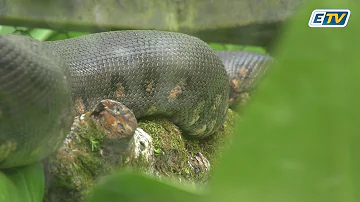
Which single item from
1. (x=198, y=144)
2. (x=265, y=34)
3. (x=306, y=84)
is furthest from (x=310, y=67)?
(x=265, y=34)

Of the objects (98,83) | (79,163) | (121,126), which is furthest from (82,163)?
(98,83)

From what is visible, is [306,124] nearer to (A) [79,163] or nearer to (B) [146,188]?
(B) [146,188]

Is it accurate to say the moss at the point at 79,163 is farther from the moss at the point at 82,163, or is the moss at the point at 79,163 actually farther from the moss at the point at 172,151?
the moss at the point at 172,151

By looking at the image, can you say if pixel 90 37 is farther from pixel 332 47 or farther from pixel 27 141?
pixel 332 47

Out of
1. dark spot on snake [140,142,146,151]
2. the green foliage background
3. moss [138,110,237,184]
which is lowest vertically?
moss [138,110,237,184]

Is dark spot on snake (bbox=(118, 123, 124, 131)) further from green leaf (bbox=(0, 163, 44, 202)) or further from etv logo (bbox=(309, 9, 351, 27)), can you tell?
etv logo (bbox=(309, 9, 351, 27))

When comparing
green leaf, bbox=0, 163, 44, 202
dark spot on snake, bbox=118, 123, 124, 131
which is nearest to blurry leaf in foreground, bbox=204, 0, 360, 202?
green leaf, bbox=0, 163, 44, 202
